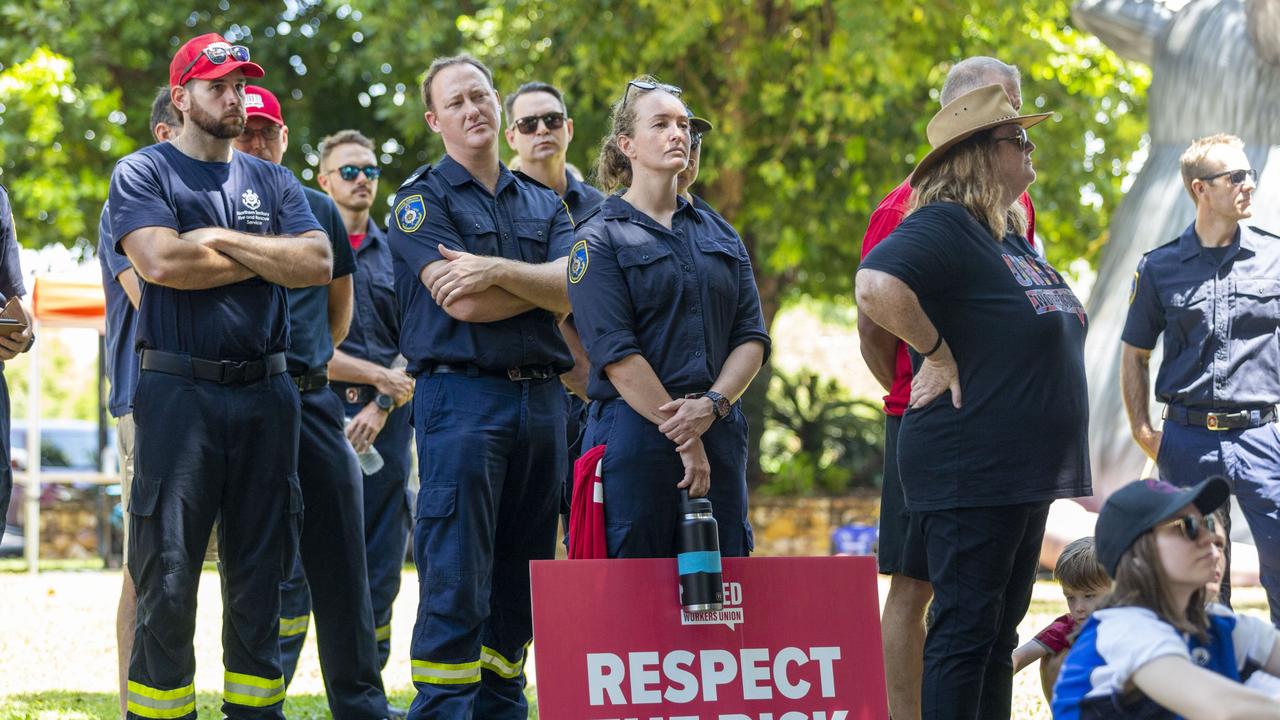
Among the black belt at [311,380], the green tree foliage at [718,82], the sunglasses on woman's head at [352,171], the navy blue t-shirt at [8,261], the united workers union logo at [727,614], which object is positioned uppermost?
the green tree foliage at [718,82]

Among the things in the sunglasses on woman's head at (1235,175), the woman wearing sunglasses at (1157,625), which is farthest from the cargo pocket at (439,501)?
the sunglasses on woman's head at (1235,175)

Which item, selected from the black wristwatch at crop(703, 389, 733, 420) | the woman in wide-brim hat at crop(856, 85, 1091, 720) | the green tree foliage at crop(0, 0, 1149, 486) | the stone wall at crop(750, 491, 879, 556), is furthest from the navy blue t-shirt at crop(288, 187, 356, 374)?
the stone wall at crop(750, 491, 879, 556)

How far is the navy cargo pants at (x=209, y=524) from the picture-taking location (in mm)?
4523

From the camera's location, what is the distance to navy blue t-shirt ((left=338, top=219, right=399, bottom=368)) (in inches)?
265

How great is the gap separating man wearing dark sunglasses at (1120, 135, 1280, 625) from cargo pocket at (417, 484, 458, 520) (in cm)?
286

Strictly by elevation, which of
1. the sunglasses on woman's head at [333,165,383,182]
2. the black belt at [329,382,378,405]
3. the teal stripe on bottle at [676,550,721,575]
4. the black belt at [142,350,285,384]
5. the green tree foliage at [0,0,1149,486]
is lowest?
the teal stripe on bottle at [676,550,721,575]

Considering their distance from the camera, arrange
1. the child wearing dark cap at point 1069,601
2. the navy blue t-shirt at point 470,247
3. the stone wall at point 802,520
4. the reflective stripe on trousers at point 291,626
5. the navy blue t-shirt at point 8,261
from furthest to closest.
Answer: the stone wall at point 802,520, the reflective stripe on trousers at point 291,626, the navy blue t-shirt at point 8,261, the navy blue t-shirt at point 470,247, the child wearing dark cap at point 1069,601

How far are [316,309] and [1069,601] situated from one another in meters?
2.87

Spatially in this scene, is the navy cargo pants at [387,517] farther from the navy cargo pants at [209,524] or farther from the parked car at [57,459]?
the parked car at [57,459]

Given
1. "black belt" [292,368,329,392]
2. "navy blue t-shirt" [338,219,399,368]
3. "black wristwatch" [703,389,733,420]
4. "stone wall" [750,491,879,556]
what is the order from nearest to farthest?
1. "black wristwatch" [703,389,733,420]
2. "black belt" [292,368,329,392]
3. "navy blue t-shirt" [338,219,399,368]
4. "stone wall" [750,491,879,556]

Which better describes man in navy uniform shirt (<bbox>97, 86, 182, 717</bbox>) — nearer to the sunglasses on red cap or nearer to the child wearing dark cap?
the sunglasses on red cap

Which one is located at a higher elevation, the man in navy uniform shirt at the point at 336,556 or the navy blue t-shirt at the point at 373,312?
the navy blue t-shirt at the point at 373,312

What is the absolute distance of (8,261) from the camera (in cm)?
503

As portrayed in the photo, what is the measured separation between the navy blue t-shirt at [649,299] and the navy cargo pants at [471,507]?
39cm
